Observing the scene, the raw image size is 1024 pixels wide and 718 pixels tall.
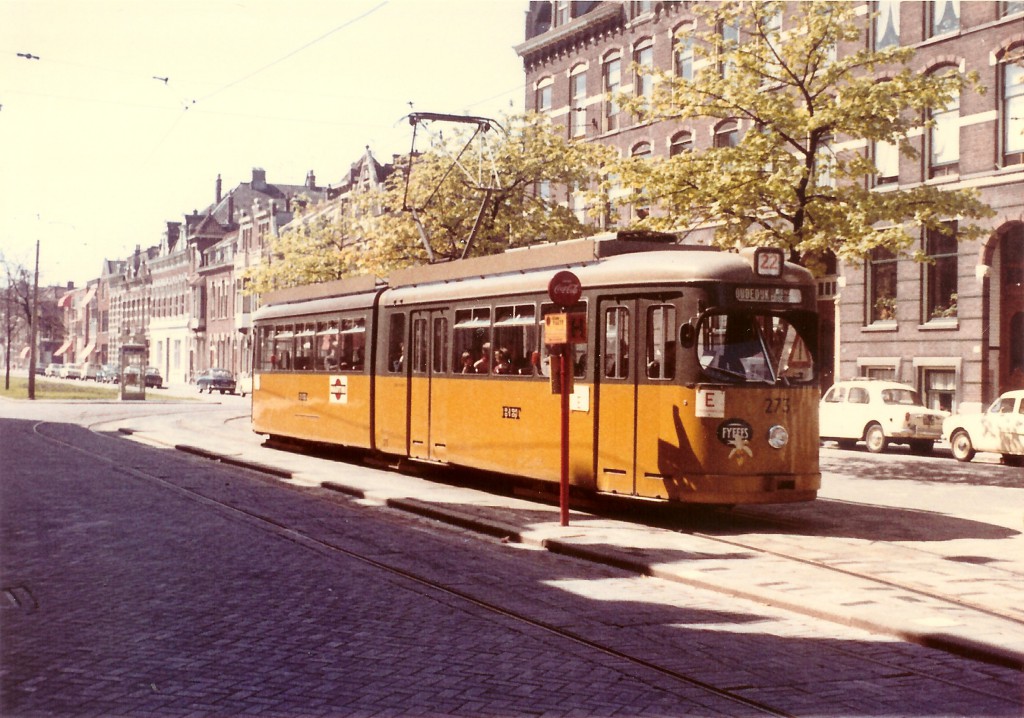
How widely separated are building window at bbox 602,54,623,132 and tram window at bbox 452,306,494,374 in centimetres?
2729

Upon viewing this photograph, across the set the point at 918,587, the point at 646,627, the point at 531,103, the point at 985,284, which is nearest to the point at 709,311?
the point at 918,587

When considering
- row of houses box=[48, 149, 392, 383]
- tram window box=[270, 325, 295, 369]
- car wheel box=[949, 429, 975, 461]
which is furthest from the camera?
row of houses box=[48, 149, 392, 383]

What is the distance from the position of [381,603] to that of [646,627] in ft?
6.19

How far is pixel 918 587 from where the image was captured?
9531 millimetres

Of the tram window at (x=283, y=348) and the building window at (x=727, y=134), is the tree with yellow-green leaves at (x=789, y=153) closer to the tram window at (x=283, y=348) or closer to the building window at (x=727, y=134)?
the tram window at (x=283, y=348)

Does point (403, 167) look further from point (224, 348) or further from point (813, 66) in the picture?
point (224, 348)

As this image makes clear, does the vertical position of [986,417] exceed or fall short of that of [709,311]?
it falls short

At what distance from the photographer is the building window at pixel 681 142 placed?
40.5 metres

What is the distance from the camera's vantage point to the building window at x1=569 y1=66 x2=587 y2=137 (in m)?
45.1

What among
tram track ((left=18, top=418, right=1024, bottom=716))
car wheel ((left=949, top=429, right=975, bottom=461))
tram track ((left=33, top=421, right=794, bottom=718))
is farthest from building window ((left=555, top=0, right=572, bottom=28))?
tram track ((left=18, top=418, right=1024, bottom=716))

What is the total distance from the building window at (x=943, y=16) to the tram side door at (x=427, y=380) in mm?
20061

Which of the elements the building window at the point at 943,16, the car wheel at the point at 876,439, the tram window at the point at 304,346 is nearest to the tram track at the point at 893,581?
the tram window at the point at 304,346

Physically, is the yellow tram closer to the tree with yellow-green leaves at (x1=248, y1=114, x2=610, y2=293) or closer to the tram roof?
the tram roof

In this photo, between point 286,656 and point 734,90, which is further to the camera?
point 734,90
